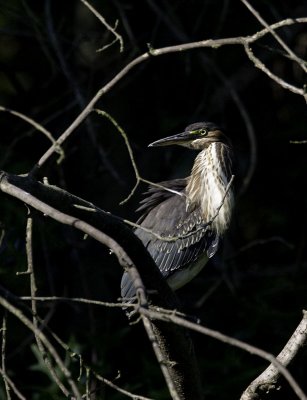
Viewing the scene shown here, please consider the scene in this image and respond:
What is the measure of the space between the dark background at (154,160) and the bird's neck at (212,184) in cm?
27

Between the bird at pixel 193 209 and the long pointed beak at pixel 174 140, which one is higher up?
the long pointed beak at pixel 174 140

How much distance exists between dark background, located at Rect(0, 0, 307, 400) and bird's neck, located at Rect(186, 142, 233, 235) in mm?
274

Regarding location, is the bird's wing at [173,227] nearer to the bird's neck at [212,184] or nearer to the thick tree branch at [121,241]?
the bird's neck at [212,184]

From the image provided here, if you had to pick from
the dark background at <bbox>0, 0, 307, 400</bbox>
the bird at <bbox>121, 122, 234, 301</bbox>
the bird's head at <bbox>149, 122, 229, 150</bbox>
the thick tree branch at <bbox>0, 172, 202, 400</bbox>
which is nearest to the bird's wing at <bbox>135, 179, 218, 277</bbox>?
the bird at <bbox>121, 122, 234, 301</bbox>

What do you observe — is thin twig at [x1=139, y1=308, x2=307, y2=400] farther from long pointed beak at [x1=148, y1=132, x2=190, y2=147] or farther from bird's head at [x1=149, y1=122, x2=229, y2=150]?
bird's head at [x1=149, y1=122, x2=229, y2=150]

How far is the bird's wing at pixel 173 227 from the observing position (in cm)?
350

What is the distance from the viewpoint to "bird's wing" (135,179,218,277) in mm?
3502

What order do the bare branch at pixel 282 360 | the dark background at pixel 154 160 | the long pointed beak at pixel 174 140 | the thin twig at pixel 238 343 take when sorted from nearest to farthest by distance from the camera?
1. the thin twig at pixel 238 343
2. the bare branch at pixel 282 360
3. the long pointed beak at pixel 174 140
4. the dark background at pixel 154 160

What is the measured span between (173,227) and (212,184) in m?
0.25

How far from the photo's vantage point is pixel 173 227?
3500mm

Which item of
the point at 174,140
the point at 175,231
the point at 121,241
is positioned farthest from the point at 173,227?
the point at 121,241

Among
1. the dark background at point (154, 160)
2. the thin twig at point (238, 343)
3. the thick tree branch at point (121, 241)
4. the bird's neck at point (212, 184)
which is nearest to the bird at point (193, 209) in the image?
the bird's neck at point (212, 184)

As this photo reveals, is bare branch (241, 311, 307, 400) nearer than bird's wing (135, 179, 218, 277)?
Yes

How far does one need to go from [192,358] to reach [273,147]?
8.00 ft
